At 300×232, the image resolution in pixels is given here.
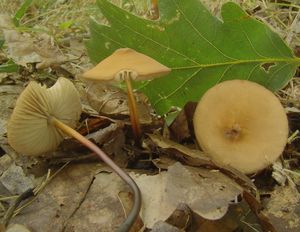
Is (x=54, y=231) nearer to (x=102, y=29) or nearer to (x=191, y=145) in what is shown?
(x=191, y=145)

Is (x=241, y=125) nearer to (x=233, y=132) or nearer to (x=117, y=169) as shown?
Result: (x=233, y=132)

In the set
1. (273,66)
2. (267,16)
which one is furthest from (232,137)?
(267,16)

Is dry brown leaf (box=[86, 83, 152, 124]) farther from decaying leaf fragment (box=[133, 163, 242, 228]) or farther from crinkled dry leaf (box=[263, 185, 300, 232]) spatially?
crinkled dry leaf (box=[263, 185, 300, 232])

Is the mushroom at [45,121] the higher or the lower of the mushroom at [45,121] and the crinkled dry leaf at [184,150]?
the lower

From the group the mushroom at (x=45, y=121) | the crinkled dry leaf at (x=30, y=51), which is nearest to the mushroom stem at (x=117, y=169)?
the mushroom at (x=45, y=121)

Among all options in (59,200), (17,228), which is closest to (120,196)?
(59,200)

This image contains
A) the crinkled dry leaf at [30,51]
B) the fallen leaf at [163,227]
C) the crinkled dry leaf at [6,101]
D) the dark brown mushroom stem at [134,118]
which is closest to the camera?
the fallen leaf at [163,227]

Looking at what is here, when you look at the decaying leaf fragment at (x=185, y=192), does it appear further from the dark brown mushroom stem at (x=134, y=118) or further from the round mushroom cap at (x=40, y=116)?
the round mushroom cap at (x=40, y=116)
